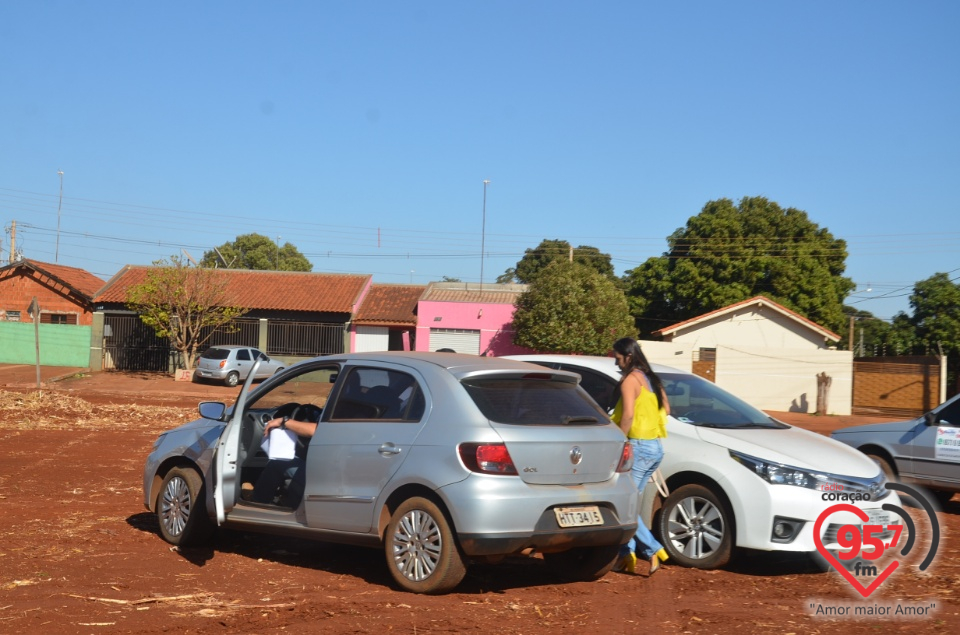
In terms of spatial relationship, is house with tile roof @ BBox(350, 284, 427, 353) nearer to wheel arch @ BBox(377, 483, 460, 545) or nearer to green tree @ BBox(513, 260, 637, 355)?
green tree @ BBox(513, 260, 637, 355)

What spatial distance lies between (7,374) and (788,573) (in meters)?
39.8

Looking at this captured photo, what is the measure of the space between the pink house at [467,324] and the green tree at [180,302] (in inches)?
352

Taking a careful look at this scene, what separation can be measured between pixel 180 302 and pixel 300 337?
6301mm

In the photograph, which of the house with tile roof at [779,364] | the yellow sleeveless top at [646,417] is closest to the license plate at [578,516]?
the yellow sleeveless top at [646,417]

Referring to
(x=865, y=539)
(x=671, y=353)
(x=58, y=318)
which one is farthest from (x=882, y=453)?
(x=58, y=318)

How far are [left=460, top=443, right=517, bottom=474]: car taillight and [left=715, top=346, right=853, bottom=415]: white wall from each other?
30.2 meters

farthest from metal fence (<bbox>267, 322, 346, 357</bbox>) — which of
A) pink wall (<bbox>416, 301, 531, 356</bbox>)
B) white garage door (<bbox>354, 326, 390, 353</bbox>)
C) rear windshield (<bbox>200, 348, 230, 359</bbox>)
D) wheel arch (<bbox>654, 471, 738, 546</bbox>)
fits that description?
wheel arch (<bbox>654, 471, 738, 546</bbox>)

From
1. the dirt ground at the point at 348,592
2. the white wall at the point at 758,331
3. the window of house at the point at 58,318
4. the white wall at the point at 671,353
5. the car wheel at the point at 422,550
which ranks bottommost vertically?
the dirt ground at the point at 348,592

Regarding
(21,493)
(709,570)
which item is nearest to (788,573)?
(709,570)

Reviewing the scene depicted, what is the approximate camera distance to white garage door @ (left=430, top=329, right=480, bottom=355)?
44438 millimetres

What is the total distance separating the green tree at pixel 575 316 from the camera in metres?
39.4

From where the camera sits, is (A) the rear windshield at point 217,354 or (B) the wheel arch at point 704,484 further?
(A) the rear windshield at point 217,354

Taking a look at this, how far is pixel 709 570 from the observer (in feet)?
24.6

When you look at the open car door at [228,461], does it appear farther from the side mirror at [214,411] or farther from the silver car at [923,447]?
the silver car at [923,447]
